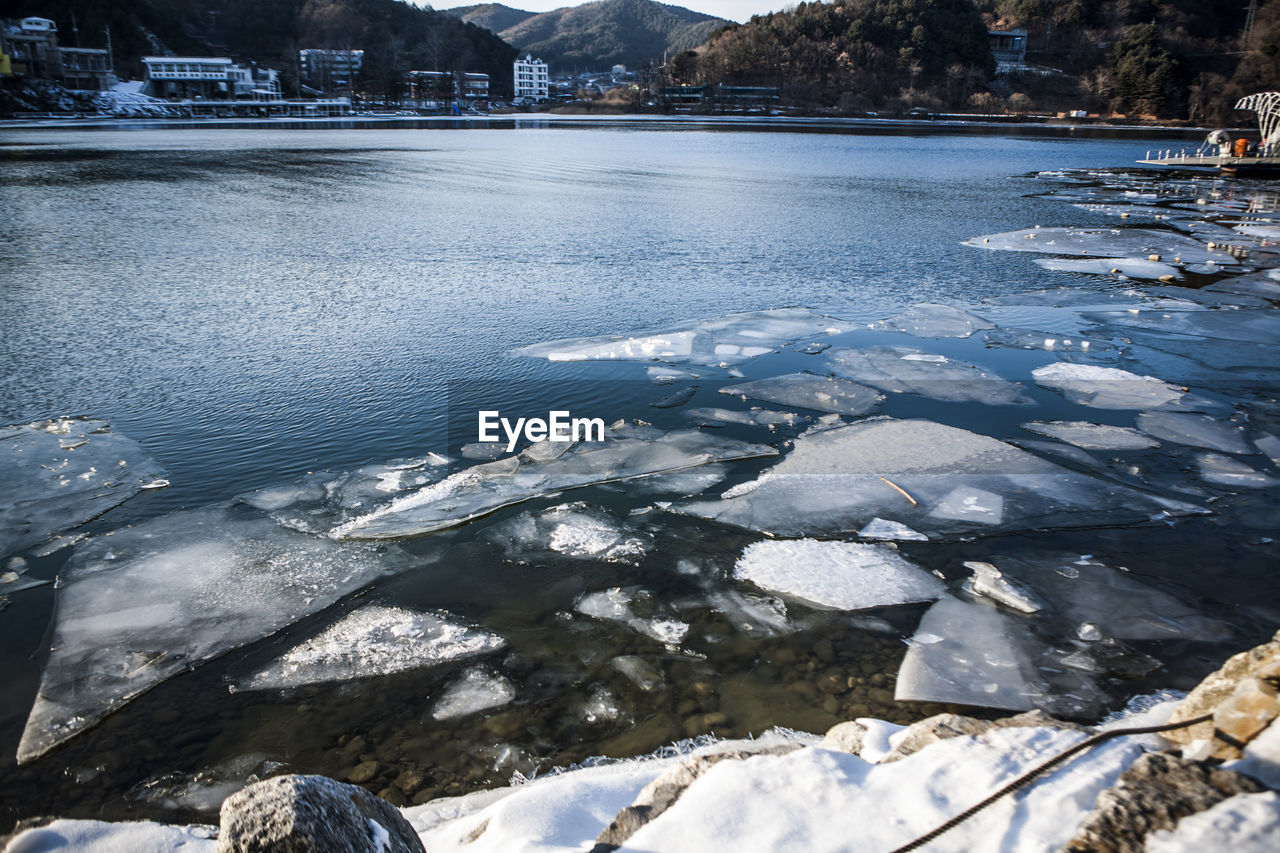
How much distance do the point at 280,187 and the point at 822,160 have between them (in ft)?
69.3

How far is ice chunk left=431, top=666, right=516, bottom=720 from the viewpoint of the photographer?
281 cm

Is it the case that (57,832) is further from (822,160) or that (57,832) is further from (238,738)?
(822,160)

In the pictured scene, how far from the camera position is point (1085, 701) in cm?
279

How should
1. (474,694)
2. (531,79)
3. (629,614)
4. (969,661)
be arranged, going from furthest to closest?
(531,79) < (629,614) < (969,661) < (474,694)

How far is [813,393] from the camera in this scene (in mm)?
5910

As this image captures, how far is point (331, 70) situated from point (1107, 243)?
111m

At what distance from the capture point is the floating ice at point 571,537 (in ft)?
12.5

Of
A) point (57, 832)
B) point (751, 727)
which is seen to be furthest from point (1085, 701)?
point (57, 832)

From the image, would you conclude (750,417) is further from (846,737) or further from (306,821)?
(306,821)

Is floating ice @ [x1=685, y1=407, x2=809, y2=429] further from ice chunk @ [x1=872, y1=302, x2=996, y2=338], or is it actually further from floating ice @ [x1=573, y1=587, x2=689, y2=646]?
ice chunk @ [x1=872, y1=302, x2=996, y2=338]

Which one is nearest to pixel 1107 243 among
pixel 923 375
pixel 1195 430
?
pixel 923 375

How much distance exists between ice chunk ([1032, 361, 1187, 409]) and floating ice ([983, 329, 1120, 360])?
1.51 feet

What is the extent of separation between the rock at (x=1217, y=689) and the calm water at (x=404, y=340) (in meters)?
0.80

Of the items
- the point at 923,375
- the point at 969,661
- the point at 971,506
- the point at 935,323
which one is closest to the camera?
the point at 969,661
